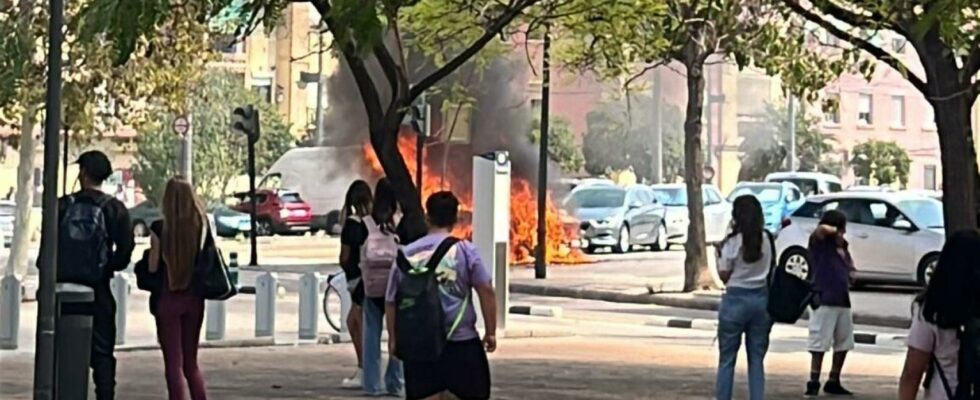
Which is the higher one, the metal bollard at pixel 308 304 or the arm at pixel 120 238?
the arm at pixel 120 238

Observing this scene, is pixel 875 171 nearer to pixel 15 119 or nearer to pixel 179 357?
A: pixel 15 119

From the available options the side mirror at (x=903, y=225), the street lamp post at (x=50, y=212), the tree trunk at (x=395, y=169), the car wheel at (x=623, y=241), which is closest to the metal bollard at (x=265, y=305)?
the tree trunk at (x=395, y=169)

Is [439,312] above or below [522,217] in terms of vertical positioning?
below

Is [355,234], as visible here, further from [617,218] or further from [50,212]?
[617,218]

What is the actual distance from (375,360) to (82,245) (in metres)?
3.57

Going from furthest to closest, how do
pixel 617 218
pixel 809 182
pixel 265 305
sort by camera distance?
pixel 809 182 → pixel 617 218 → pixel 265 305

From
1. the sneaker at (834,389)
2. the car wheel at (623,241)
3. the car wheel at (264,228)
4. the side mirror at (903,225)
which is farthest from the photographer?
the car wheel at (264,228)

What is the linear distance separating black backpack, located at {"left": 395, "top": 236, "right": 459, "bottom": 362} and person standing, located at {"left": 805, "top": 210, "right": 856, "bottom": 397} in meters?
6.00

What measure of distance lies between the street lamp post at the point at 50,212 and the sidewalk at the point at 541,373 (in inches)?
197

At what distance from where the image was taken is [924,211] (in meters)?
28.2

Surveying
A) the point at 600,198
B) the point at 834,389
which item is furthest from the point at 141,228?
the point at 834,389

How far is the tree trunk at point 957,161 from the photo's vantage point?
1432cm

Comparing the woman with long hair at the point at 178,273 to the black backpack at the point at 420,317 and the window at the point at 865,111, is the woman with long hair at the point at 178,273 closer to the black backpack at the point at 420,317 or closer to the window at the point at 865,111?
the black backpack at the point at 420,317

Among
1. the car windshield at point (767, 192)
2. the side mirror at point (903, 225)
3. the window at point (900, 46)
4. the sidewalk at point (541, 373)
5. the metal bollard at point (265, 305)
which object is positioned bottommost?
the sidewalk at point (541, 373)
